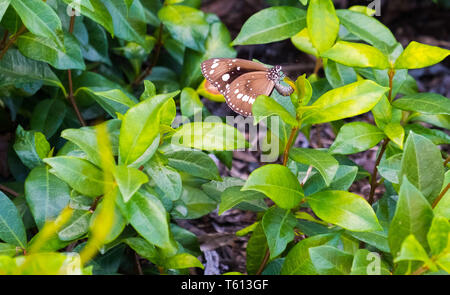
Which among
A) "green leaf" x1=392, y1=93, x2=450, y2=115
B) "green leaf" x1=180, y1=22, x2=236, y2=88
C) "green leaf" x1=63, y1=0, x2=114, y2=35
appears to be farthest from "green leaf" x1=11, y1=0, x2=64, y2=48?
"green leaf" x1=392, y1=93, x2=450, y2=115

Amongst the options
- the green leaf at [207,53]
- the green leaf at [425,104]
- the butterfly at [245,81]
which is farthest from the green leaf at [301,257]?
the green leaf at [207,53]

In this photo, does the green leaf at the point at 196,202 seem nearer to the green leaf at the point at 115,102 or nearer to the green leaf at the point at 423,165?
the green leaf at the point at 115,102

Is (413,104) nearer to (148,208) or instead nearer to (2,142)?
(148,208)

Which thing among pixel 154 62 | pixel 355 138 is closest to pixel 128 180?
pixel 355 138

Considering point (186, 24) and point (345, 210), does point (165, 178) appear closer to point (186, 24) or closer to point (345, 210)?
point (345, 210)
